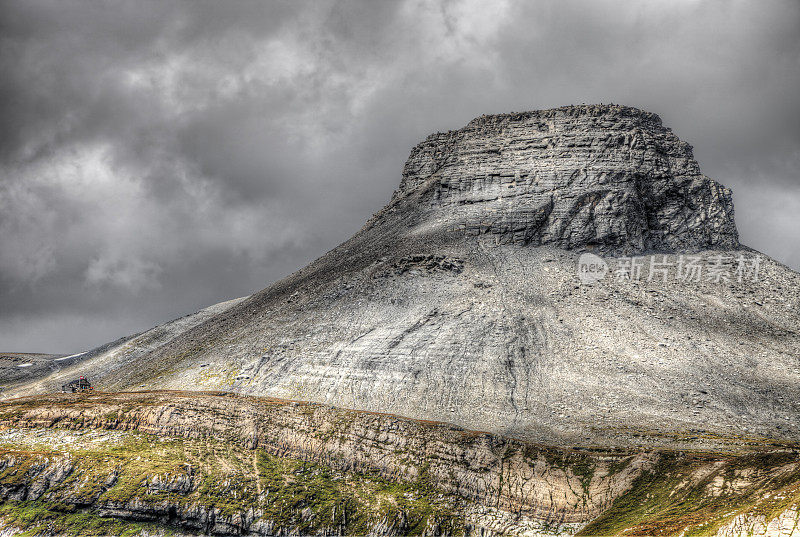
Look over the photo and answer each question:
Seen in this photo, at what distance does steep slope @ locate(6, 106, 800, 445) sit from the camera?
202 ft

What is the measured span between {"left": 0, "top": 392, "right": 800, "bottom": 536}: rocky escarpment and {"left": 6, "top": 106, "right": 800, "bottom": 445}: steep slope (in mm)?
5671

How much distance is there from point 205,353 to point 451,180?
50618mm

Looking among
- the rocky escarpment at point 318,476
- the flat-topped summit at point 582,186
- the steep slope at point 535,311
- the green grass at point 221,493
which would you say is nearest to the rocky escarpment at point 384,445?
the rocky escarpment at point 318,476

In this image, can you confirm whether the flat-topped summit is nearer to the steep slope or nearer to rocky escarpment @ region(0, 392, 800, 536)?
the steep slope

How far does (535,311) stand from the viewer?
3036 inches

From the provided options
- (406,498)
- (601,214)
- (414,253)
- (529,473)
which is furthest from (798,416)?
(414,253)

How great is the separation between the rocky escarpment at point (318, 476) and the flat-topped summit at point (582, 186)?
46.9 m

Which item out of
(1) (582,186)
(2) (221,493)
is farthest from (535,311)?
(2) (221,493)

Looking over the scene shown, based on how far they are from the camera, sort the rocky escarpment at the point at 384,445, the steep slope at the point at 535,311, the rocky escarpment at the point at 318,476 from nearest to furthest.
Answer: the rocky escarpment at the point at 318,476
the rocky escarpment at the point at 384,445
the steep slope at the point at 535,311

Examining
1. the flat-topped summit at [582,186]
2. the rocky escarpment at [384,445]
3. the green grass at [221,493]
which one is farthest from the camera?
the flat-topped summit at [582,186]

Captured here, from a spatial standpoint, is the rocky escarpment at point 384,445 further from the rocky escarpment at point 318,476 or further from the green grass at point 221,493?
the green grass at point 221,493

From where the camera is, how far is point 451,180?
10475 cm

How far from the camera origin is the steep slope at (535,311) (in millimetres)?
61500

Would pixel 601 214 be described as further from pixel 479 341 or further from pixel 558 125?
pixel 479 341
